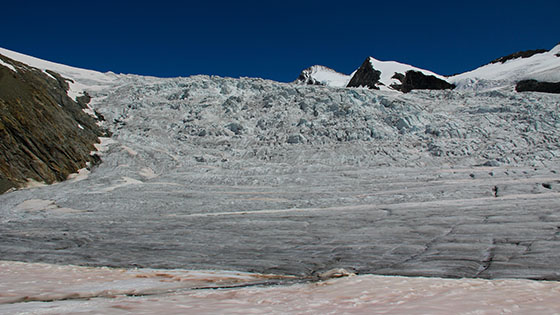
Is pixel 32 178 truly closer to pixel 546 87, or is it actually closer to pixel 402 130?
pixel 402 130

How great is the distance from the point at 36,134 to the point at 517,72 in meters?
68.2

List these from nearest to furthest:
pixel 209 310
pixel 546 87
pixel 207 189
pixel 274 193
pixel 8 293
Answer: pixel 209 310
pixel 8 293
pixel 274 193
pixel 207 189
pixel 546 87

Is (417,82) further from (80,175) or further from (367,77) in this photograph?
(80,175)

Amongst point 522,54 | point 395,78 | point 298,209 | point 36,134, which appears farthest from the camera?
point 395,78

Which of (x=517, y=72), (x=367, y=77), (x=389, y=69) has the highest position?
(x=389, y=69)

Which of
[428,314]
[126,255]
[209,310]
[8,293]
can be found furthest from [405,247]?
[8,293]

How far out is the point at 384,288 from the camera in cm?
805

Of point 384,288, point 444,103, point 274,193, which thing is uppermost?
point 444,103

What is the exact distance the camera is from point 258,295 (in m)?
7.70

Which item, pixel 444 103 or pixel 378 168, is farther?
pixel 444 103

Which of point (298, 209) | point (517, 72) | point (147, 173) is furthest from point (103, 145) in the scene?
point (517, 72)

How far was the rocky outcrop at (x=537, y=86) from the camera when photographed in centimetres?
5066

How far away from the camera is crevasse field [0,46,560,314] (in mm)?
8016

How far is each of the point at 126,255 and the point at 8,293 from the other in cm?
470
